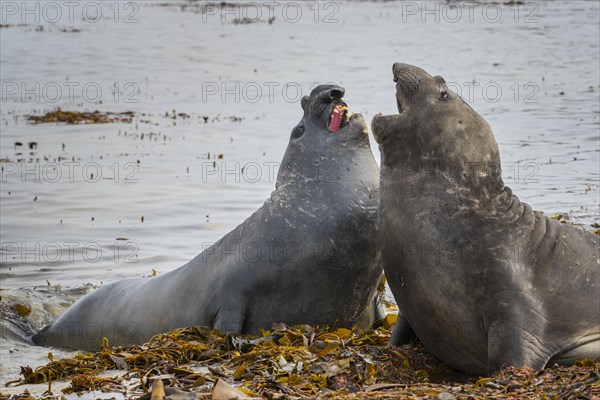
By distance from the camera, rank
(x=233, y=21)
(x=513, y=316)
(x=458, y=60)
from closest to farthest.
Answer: (x=513, y=316) → (x=458, y=60) → (x=233, y=21)

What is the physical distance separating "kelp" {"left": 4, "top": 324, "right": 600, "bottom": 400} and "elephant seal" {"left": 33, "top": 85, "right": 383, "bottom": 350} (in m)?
0.30

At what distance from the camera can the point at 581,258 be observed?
6418 millimetres

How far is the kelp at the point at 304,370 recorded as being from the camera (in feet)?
18.3

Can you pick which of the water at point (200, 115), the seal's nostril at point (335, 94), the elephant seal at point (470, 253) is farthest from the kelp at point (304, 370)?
the seal's nostril at point (335, 94)

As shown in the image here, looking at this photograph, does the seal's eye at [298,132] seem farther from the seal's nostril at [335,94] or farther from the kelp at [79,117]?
the kelp at [79,117]

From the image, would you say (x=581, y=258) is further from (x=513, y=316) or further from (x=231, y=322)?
(x=231, y=322)

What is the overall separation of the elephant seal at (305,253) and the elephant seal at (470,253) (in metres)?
1.24

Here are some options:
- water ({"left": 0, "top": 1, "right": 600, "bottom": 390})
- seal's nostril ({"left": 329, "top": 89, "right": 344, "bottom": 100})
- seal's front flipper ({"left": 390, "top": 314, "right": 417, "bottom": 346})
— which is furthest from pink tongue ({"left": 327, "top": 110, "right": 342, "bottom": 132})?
water ({"left": 0, "top": 1, "right": 600, "bottom": 390})

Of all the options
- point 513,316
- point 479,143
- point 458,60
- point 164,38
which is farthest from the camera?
point 164,38

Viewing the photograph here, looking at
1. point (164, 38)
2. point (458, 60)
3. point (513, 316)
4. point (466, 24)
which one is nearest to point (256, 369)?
point (513, 316)

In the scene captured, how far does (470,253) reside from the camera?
6.22 m

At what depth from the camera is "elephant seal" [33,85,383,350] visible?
775cm

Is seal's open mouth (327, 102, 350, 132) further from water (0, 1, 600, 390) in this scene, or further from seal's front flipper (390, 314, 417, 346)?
water (0, 1, 600, 390)

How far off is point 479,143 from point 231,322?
233 centimetres
